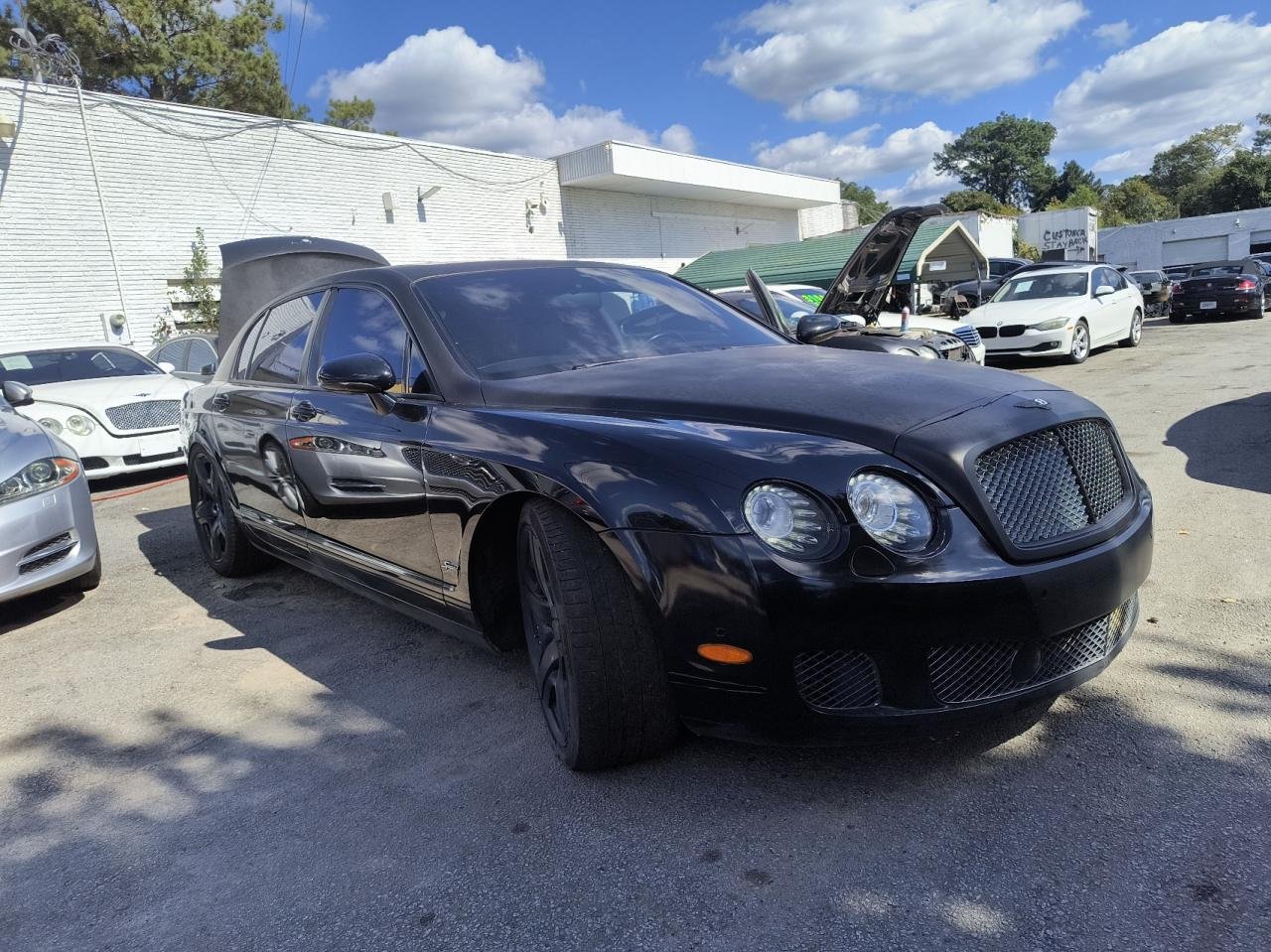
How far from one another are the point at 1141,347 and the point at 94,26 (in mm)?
24325

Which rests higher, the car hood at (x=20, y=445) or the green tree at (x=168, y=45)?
the green tree at (x=168, y=45)

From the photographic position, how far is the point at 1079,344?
1278cm

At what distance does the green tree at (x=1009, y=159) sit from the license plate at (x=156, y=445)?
10159cm

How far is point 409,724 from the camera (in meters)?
3.05

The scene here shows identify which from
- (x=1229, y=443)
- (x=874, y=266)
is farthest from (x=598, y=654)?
(x=874, y=266)

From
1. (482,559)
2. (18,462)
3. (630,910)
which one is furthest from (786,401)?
(18,462)

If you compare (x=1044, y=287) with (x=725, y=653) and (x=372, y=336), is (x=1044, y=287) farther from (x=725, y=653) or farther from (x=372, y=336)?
(x=725, y=653)

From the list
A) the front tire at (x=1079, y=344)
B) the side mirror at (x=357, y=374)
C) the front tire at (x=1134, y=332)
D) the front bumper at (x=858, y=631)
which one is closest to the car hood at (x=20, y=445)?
the side mirror at (x=357, y=374)

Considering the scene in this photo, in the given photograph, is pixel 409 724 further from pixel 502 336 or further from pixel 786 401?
pixel 786 401

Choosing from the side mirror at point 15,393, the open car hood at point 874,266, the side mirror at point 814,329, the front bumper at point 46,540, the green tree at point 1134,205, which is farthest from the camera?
the green tree at point 1134,205

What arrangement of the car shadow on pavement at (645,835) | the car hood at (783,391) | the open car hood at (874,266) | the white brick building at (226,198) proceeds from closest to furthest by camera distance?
1. the car shadow on pavement at (645,835)
2. the car hood at (783,391)
3. the open car hood at (874,266)
4. the white brick building at (226,198)

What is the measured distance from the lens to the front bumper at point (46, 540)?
423 cm

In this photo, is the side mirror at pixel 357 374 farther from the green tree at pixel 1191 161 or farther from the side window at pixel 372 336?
the green tree at pixel 1191 161

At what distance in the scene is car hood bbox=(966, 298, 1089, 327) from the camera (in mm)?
→ 12570
